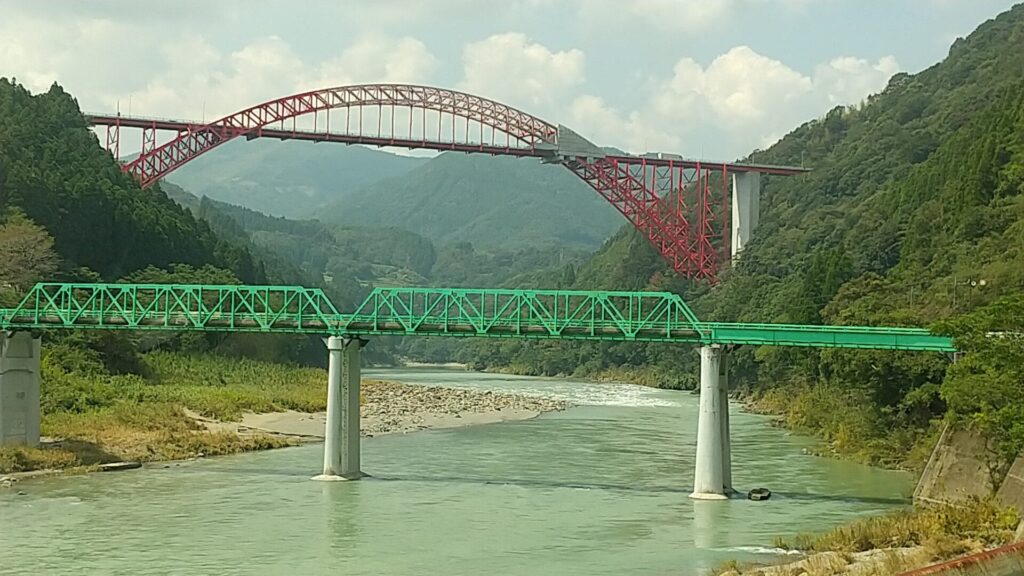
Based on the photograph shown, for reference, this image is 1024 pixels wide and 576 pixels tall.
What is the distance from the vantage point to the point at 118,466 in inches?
2009

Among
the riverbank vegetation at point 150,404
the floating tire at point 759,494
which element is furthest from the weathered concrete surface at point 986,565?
the riverbank vegetation at point 150,404

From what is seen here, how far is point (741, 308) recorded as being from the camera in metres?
112

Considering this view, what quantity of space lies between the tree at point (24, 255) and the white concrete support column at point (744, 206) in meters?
61.6

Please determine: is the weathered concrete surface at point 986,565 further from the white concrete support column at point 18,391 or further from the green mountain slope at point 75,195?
the green mountain slope at point 75,195

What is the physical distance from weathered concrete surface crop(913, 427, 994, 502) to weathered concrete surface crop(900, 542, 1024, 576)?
24.9m

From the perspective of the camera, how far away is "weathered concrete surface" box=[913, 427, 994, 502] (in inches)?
1507

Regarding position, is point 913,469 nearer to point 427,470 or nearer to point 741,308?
point 427,470

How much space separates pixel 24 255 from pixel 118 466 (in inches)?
1440

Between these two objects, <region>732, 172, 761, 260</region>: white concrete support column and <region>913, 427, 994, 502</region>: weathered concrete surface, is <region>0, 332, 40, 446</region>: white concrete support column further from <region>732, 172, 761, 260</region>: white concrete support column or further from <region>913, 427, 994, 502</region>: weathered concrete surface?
<region>732, 172, 761, 260</region>: white concrete support column

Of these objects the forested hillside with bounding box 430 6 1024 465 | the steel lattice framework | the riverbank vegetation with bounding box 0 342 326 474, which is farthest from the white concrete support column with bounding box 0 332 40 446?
the forested hillside with bounding box 430 6 1024 465

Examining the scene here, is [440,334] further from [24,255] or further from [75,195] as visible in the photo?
[75,195]

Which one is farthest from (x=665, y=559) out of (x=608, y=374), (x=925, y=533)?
(x=608, y=374)

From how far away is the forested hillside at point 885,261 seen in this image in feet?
178

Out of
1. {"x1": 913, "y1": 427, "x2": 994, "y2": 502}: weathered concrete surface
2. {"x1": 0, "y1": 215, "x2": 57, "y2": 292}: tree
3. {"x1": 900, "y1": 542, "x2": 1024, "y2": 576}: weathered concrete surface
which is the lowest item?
{"x1": 913, "y1": 427, "x2": 994, "y2": 502}: weathered concrete surface
